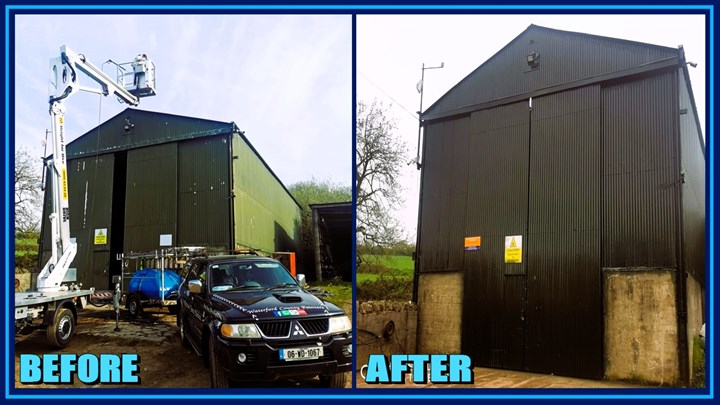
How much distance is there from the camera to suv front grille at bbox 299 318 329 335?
6199 millimetres

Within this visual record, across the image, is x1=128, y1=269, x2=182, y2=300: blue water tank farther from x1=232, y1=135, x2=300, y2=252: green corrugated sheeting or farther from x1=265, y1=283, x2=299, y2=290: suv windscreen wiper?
x1=265, y1=283, x2=299, y2=290: suv windscreen wiper

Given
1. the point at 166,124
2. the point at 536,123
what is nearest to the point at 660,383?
the point at 536,123

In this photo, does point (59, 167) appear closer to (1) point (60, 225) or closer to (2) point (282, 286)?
(1) point (60, 225)

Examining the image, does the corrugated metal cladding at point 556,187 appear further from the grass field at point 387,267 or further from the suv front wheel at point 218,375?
the suv front wheel at point 218,375

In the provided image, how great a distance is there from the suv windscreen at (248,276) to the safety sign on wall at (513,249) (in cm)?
662

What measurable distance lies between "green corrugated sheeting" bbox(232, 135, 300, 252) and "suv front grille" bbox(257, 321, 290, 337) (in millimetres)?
10534

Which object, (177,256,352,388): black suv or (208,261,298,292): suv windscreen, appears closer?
(177,256,352,388): black suv

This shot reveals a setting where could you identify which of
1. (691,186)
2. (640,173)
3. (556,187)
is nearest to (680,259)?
(640,173)

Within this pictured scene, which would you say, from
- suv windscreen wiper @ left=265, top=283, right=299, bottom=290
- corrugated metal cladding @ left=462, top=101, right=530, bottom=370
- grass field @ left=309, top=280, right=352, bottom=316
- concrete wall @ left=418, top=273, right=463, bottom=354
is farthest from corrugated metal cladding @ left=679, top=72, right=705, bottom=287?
suv windscreen wiper @ left=265, top=283, right=299, bottom=290

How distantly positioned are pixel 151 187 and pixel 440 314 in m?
9.87

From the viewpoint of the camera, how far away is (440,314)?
13828mm

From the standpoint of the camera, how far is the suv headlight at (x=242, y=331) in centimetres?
600
